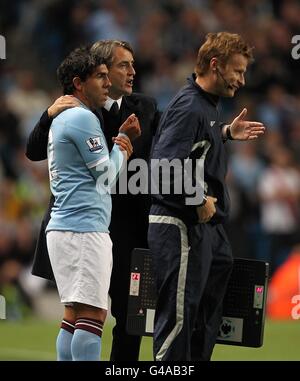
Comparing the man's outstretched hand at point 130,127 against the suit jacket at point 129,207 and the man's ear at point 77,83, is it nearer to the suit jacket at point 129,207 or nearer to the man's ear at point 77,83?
the man's ear at point 77,83

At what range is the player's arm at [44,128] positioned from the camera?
6360 millimetres

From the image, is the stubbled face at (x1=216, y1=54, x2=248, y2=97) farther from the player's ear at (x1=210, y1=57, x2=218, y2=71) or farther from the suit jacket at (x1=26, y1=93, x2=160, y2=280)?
the suit jacket at (x1=26, y1=93, x2=160, y2=280)

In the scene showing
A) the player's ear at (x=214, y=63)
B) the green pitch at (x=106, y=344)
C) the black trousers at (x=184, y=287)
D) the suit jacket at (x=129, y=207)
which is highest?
the player's ear at (x=214, y=63)

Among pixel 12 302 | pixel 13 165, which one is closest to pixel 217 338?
pixel 12 302

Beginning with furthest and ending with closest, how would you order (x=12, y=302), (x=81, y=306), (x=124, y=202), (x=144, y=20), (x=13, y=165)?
(x=144, y=20), (x=13, y=165), (x=12, y=302), (x=124, y=202), (x=81, y=306)

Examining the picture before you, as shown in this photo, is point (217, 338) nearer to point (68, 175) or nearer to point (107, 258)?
point (107, 258)

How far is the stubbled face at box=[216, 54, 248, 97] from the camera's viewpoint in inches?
252

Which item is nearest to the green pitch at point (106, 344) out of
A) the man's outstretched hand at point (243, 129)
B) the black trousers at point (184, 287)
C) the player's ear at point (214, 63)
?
the black trousers at point (184, 287)

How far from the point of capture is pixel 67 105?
6336 millimetres

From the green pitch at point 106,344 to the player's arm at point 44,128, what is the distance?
2643 millimetres

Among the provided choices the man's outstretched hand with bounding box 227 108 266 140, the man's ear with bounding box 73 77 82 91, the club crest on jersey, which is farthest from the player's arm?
the man's outstretched hand with bounding box 227 108 266 140

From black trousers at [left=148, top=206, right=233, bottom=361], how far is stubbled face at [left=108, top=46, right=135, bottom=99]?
86cm

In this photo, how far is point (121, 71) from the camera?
22.4ft

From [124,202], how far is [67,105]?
0.90m
